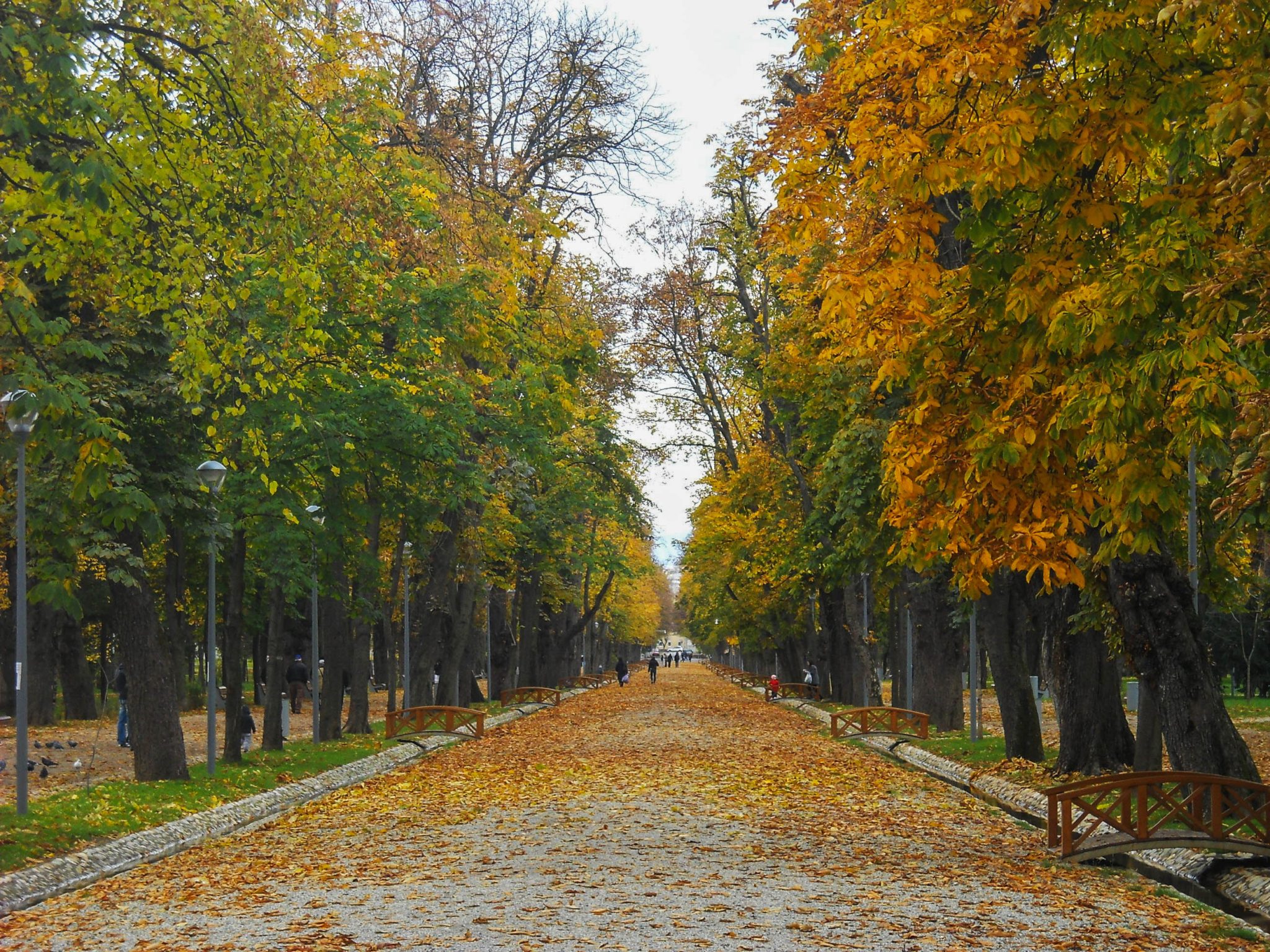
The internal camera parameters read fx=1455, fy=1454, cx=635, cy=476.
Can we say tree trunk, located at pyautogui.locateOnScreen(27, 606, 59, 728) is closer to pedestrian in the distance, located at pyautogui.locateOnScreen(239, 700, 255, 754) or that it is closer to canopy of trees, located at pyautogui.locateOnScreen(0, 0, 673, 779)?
canopy of trees, located at pyautogui.locateOnScreen(0, 0, 673, 779)

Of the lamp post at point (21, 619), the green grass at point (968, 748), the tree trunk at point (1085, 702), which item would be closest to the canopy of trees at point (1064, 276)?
the tree trunk at point (1085, 702)

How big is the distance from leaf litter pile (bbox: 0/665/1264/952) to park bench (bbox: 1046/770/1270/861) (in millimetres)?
353

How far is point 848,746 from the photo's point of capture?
29719mm

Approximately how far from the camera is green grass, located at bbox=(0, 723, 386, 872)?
13.3 m

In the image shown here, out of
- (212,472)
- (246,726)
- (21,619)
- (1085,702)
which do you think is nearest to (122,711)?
(246,726)

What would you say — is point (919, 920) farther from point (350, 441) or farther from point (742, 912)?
point (350, 441)

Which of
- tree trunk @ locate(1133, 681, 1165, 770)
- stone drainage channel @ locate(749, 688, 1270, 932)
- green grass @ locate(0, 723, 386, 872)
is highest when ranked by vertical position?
tree trunk @ locate(1133, 681, 1165, 770)

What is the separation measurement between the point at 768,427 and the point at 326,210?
30139 mm

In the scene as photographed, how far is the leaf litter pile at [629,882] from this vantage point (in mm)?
9406

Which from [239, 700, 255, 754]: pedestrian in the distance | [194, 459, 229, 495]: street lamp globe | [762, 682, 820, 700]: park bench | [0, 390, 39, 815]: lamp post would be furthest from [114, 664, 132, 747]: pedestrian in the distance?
[762, 682, 820, 700]: park bench

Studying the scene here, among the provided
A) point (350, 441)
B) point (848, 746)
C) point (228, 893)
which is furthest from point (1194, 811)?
point (848, 746)

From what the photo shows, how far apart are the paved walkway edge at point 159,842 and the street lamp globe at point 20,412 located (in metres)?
A: 3.70

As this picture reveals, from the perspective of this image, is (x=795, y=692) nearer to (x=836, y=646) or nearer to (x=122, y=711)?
(x=836, y=646)

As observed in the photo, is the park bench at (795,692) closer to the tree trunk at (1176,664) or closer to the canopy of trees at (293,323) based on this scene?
the canopy of trees at (293,323)
